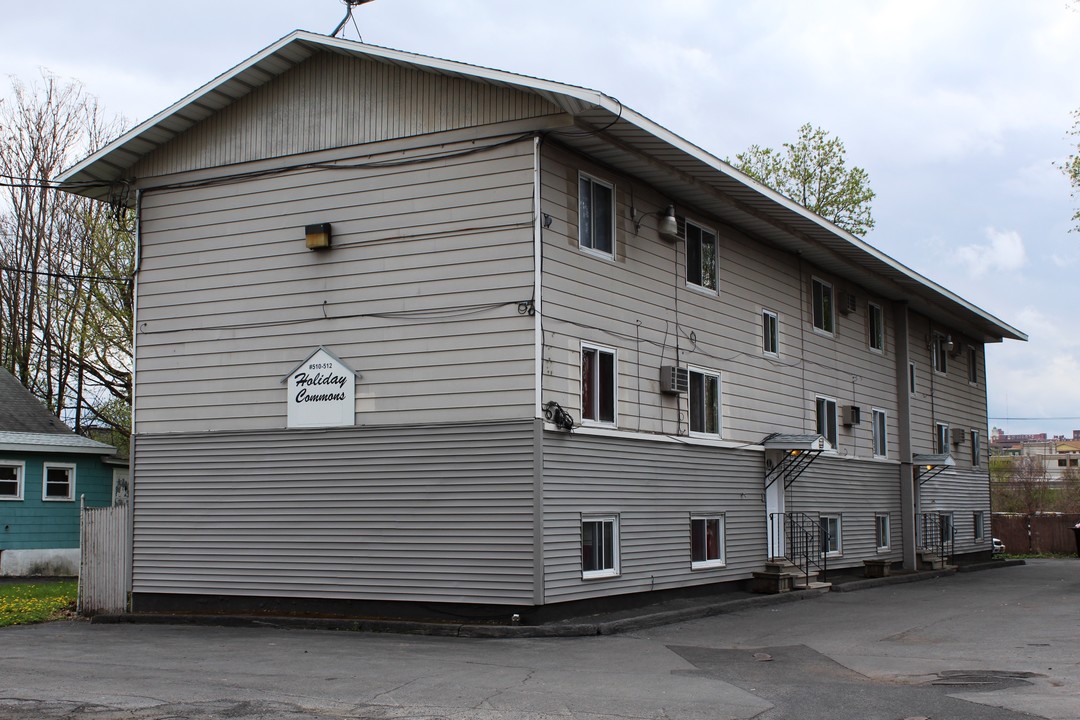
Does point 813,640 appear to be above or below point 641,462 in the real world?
below

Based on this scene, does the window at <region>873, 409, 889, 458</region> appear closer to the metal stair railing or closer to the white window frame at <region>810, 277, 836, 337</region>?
the white window frame at <region>810, 277, 836, 337</region>

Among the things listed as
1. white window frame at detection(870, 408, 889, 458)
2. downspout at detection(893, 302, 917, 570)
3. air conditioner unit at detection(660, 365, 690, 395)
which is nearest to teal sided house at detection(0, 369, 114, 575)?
air conditioner unit at detection(660, 365, 690, 395)

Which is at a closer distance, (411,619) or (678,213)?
(411,619)

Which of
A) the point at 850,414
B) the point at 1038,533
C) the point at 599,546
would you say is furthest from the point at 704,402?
the point at 1038,533

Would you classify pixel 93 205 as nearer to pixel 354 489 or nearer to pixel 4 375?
pixel 4 375

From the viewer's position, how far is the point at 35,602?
70.1ft

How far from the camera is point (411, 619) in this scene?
16688 mm

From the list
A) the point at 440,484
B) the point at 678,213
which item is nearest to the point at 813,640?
the point at 440,484

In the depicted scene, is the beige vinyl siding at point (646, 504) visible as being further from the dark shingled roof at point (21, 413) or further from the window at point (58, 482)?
the dark shingled roof at point (21, 413)

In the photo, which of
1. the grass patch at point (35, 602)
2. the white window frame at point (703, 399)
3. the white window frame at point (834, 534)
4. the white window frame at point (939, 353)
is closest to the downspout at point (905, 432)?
the white window frame at point (939, 353)

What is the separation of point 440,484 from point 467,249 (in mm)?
3363

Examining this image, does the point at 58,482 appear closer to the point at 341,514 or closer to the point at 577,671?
the point at 341,514

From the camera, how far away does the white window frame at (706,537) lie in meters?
20.1

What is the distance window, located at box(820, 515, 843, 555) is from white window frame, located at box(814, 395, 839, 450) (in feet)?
5.41
